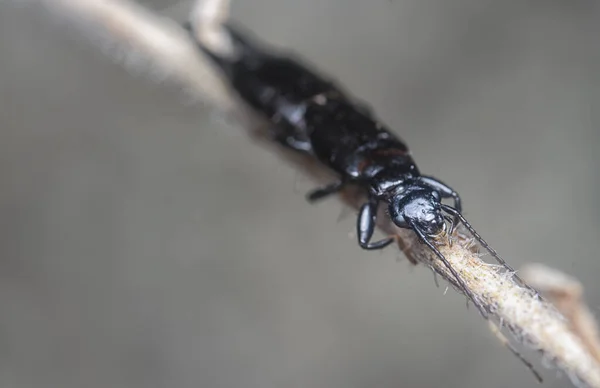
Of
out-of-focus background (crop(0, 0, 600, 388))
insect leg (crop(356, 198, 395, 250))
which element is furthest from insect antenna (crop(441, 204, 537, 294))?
out-of-focus background (crop(0, 0, 600, 388))

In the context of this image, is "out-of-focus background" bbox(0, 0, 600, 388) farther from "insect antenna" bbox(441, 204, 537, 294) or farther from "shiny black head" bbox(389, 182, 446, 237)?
"insect antenna" bbox(441, 204, 537, 294)

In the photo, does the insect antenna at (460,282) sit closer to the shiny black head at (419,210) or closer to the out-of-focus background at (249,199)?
the shiny black head at (419,210)

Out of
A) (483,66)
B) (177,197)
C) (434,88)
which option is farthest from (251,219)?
(483,66)

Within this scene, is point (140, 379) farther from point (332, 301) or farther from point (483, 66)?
point (483, 66)

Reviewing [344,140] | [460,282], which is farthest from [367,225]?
[460,282]

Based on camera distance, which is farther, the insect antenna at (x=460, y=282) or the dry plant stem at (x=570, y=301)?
the insect antenna at (x=460, y=282)

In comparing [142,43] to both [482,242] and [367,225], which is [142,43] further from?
[482,242]

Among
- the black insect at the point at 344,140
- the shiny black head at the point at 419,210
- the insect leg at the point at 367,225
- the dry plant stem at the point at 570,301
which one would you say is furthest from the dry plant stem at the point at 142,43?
the dry plant stem at the point at 570,301

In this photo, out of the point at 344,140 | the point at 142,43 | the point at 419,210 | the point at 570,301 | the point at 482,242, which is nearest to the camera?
the point at 570,301
